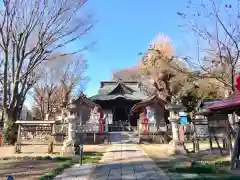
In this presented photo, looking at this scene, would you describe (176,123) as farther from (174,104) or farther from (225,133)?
(225,133)

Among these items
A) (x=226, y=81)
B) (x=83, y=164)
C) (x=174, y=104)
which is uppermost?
(x=226, y=81)

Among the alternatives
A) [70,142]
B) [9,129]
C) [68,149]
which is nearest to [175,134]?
[70,142]

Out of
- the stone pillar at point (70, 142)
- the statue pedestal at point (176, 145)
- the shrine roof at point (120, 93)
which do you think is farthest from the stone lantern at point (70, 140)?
the shrine roof at point (120, 93)

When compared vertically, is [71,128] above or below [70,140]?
above

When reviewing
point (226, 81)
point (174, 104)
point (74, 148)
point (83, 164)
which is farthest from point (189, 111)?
point (83, 164)

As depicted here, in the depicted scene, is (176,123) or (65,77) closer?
(176,123)

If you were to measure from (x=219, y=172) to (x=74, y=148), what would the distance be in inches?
284

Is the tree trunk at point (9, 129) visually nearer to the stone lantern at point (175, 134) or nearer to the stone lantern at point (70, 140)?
the stone lantern at point (70, 140)

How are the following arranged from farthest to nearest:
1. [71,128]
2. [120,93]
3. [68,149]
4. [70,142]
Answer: [120,93] → [71,128] → [70,142] → [68,149]

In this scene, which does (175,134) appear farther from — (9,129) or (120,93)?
(120,93)

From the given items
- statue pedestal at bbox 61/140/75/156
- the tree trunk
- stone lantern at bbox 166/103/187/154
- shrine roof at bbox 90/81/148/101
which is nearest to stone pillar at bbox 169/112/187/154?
stone lantern at bbox 166/103/187/154

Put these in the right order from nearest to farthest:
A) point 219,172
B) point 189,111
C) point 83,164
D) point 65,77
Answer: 1. point 219,172
2. point 83,164
3. point 189,111
4. point 65,77

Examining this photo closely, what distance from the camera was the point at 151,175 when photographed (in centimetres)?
720

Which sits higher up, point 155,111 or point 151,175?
point 155,111
